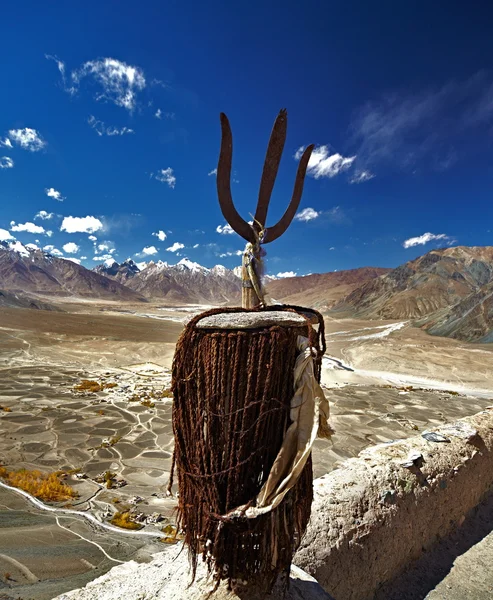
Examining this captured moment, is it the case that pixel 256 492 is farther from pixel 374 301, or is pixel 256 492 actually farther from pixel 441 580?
pixel 374 301

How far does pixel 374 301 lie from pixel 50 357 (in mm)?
60625

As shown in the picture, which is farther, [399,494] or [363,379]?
[363,379]

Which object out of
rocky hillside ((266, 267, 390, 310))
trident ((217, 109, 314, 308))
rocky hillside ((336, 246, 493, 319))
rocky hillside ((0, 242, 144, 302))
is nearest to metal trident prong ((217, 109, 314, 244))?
trident ((217, 109, 314, 308))

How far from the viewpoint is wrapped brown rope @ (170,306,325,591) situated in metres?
1.53

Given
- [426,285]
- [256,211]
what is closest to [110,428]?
[256,211]

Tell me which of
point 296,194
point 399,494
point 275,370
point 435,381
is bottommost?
point 435,381

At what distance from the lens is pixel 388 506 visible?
3170 millimetres

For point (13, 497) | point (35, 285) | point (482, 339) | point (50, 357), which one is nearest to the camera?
point (13, 497)

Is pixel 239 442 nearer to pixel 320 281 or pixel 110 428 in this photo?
pixel 110 428

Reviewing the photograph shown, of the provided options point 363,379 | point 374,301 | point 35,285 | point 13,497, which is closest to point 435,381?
point 363,379

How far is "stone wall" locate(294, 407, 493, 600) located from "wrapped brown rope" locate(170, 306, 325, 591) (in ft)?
4.13

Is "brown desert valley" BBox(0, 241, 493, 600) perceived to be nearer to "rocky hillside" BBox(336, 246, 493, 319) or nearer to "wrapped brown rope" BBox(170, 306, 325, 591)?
"wrapped brown rope" BBox(170, 306, 325, 591)

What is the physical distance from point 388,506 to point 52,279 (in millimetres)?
183594

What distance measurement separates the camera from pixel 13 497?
4.47m
